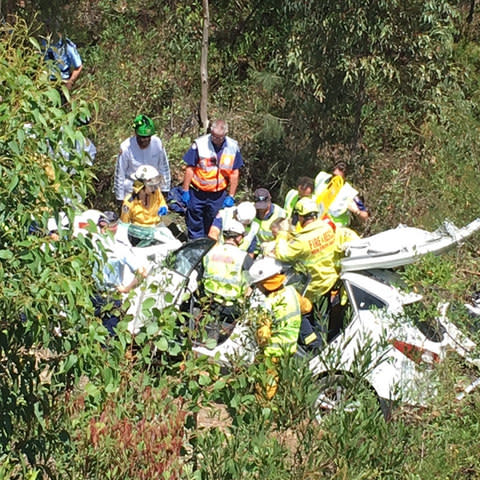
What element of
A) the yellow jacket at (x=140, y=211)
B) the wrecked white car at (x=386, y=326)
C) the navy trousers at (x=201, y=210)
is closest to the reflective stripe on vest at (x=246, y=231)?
the yellow jacket at (x=140, y=211)

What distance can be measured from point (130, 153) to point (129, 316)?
572cm

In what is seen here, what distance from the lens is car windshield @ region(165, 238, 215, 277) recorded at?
26.4 ft

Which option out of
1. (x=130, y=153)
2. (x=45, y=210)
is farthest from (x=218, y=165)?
(x=45, y=210)

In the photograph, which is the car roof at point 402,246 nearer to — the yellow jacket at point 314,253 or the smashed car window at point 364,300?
the smashed car window at point 364,300

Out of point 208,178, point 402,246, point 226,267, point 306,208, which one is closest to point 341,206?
point 208,178

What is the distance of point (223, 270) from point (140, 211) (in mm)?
2133

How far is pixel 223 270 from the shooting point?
25.6 ft

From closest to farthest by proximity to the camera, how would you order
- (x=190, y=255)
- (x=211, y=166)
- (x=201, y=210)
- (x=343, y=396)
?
(x=343, y=396) < (x=190, y=255) < (x=211, y=166) < (x=201, y=210)

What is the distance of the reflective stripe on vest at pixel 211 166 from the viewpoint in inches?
432

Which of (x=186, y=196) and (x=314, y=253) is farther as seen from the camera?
(x=186, y=196)

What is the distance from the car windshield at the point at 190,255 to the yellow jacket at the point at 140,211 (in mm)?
1509

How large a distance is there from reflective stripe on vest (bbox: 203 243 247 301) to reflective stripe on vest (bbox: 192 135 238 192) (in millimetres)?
3104

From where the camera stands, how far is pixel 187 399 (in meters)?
5.52

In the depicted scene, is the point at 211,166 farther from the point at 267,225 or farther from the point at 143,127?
the point at 267,225
